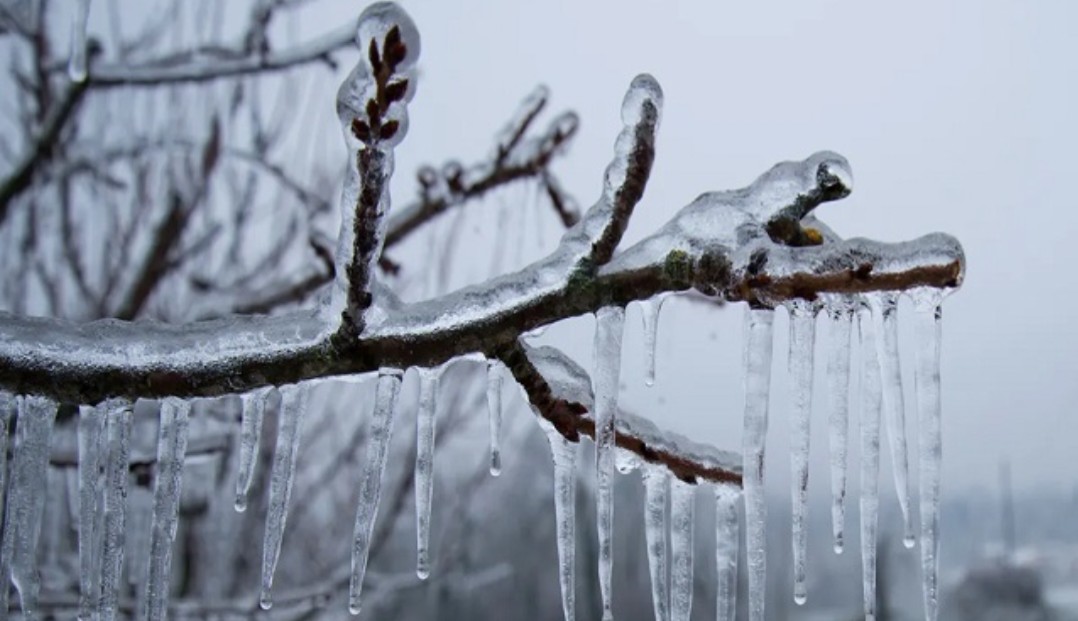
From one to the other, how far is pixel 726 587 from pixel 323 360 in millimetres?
453

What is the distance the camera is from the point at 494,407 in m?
0.95

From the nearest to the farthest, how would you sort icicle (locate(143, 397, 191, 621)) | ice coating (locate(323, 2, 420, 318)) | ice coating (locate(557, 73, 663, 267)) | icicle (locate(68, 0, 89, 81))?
ice coating (locate(323, 2, 420, 318)) → ice coating (locate(557, 73, 663, 267)) → icicle (locate(143, 397, 191, 621)) → icicle (locate(68, 0, 89, 81))

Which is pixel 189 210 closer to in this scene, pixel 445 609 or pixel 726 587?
pixel 726 587

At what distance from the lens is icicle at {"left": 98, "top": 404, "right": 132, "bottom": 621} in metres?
0.84

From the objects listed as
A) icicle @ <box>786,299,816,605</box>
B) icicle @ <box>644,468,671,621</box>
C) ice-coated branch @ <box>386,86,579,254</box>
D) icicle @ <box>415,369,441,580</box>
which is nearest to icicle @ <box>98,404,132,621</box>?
icicle @ <box>415,369,441,580</box>

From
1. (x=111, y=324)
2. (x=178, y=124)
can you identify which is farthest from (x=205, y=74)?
(x=178, y=124)

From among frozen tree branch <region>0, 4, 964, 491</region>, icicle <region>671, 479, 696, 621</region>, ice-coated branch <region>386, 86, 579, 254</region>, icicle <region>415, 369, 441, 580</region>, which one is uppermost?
ice-coated branch <region>386, 86, 579, 254</region>

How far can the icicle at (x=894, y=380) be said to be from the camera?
2.46ft

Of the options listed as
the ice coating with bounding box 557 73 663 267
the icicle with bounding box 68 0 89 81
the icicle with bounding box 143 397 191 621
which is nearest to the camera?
the ice coating with bounding box 557 73 663 267

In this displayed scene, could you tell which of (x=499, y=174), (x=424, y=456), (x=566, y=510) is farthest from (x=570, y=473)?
(x=499, y=174)

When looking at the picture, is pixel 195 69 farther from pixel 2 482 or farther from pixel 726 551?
pixel 726 551

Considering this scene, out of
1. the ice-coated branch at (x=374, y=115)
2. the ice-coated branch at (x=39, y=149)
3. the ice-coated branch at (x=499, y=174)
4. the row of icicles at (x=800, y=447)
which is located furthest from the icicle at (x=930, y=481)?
the ice-coated branch at (x=39, y=149)

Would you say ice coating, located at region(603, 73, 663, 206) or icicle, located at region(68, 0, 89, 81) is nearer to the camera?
ice coating, located at region(603, 73, 663, 206)

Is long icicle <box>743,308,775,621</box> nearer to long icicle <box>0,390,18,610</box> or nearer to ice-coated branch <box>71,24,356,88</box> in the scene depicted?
long icicle <box>0,390,18,610</box>
